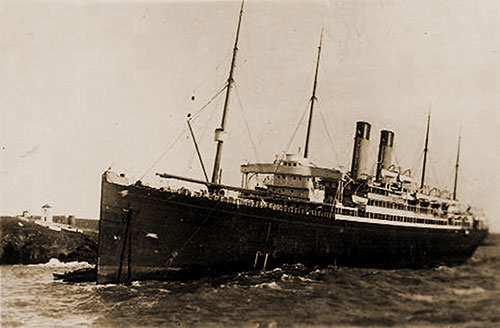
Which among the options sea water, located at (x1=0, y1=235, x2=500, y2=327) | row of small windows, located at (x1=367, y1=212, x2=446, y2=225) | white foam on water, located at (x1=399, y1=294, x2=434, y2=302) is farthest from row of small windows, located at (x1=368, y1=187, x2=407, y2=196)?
white foam on water, located at (x1=399, y1=294, x2=434, y2=302)

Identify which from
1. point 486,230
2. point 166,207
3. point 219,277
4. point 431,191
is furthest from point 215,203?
point 486,230

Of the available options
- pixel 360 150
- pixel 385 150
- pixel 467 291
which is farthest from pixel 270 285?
pixel 385 150

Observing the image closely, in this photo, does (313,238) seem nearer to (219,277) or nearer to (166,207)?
(219,277)

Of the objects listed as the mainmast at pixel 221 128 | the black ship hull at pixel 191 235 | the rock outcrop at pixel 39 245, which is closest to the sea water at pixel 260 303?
the black ship hull at pixel 191 235

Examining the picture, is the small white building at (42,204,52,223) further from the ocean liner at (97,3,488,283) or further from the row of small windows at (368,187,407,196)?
the row of small windows at (368,187,407,196)

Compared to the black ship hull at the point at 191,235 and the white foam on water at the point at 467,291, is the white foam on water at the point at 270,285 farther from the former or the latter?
the white foam on water at the point at 467,291

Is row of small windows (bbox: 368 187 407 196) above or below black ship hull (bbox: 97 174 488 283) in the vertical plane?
above
